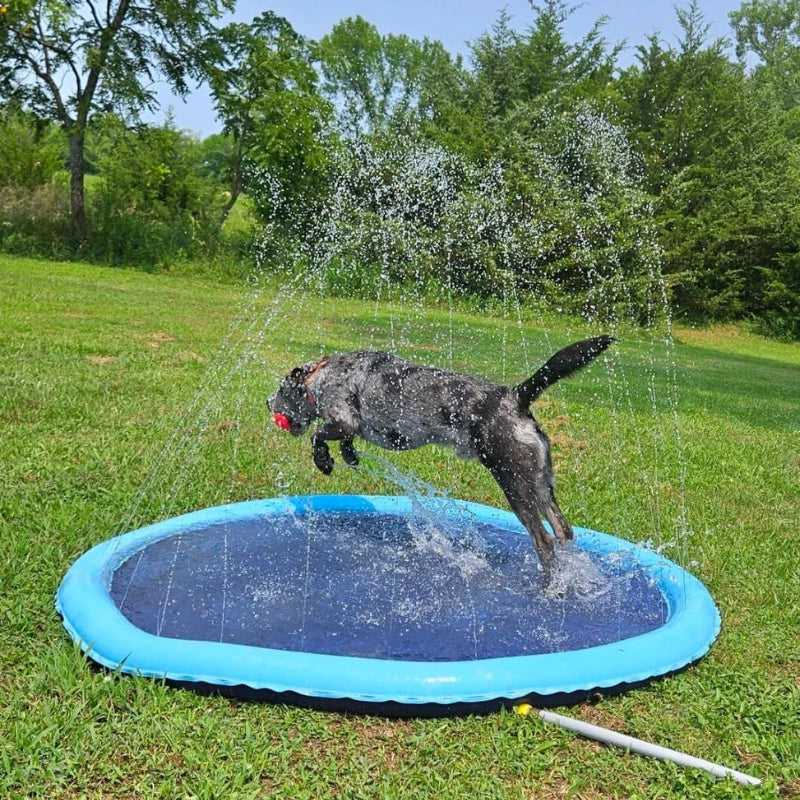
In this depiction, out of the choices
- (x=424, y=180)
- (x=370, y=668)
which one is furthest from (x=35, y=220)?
(x=370, y=668)

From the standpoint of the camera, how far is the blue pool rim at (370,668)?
10.7 ft

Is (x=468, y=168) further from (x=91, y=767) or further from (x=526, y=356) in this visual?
(x=91, y=767)

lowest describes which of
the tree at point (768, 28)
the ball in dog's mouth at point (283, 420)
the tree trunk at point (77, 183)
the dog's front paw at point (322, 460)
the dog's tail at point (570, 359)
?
the dog's front paw at point (322, 460)

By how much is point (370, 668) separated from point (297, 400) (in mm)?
2450

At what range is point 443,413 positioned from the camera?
4.71 m

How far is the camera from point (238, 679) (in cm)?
329

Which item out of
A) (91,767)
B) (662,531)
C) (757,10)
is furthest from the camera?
(757,10)

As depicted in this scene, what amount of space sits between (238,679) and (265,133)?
2129 centimetres

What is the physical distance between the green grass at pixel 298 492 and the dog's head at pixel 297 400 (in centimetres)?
92

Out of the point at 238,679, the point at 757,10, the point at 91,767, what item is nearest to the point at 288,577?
the point at 238,679

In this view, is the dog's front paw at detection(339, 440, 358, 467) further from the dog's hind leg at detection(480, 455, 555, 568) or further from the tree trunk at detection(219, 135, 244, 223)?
the tree trunk at detection(219, 135, 244, 223)

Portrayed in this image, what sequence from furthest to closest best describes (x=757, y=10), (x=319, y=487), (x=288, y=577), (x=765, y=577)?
(x=757, y=10), (x=319, y=487), (x=765, y=577), (x=288, y=577)

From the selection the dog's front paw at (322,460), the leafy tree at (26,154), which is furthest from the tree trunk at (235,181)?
the dog's front paw at (322,460)

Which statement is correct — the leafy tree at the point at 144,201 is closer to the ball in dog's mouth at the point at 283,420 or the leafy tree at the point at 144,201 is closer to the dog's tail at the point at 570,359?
the ball in dog's mouth at the point at 283,420
